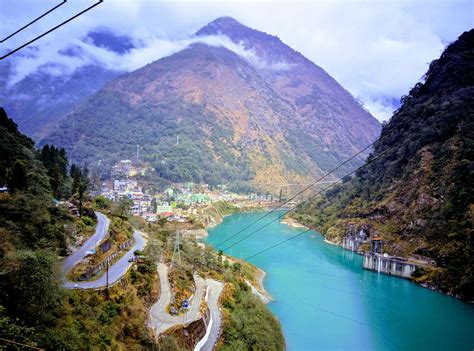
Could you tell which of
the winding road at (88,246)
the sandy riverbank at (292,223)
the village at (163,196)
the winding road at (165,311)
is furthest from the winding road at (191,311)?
the sandy riverbank at (292,223)

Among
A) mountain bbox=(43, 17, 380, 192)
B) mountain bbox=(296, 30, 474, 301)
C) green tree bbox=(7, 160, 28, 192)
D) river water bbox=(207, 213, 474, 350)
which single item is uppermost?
mountain bbox=(43, 17, 380, 192)

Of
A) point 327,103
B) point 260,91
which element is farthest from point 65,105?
point 327,103

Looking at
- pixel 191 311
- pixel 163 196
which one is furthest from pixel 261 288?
pixel 163 196

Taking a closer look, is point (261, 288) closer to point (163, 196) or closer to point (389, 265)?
point (389, 265)

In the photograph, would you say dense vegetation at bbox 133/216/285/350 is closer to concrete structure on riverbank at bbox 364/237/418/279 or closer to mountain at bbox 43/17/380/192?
concrete structure on riverbank at bbox 364/237/418/279

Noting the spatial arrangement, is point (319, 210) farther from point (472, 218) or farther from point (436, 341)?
point (436, 341)

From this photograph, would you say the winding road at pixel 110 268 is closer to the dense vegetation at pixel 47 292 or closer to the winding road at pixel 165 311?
the dense vegetation at pixel 47 292

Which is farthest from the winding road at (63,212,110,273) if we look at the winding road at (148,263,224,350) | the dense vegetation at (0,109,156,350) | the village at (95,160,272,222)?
the village at (95,160,272,222)
